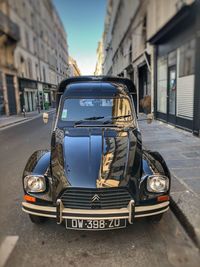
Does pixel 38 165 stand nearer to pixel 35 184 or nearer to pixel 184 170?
pixel 35 184

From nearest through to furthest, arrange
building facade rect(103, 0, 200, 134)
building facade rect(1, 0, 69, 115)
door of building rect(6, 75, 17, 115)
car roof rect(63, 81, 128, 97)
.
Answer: car roof rect(63, 81, 128, 97) → building facade rect(103, 0, 200, 134) → door of building rect(6, 75, 17, 115) → building facade rect(1, 0, 69, 115)

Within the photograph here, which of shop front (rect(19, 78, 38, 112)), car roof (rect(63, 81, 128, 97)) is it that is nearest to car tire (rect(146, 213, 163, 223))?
car roof (rect(63, 81, 128, 97))

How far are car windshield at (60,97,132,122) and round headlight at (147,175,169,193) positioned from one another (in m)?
1.31

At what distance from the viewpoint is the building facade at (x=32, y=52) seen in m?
25.4

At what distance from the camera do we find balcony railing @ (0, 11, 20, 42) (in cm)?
2039

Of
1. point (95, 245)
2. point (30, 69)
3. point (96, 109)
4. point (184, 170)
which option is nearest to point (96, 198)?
point (95, 245)

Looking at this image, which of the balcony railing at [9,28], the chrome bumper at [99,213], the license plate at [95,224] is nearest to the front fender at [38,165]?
the chrome bumper at [99,213]

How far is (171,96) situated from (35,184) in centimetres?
969

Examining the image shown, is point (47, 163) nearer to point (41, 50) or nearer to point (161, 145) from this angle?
point (161, 145)

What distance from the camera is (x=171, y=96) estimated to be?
1128 cm

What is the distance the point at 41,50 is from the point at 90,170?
37.0 m

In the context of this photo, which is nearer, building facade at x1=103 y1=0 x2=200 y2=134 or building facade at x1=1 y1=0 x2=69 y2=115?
building facade at x1=103 y1=0 x2=200 y2=134

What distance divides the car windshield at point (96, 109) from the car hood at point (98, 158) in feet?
1.58

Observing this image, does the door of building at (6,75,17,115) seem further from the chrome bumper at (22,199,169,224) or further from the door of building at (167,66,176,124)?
the chrome bumper at (22,199,169,224)
